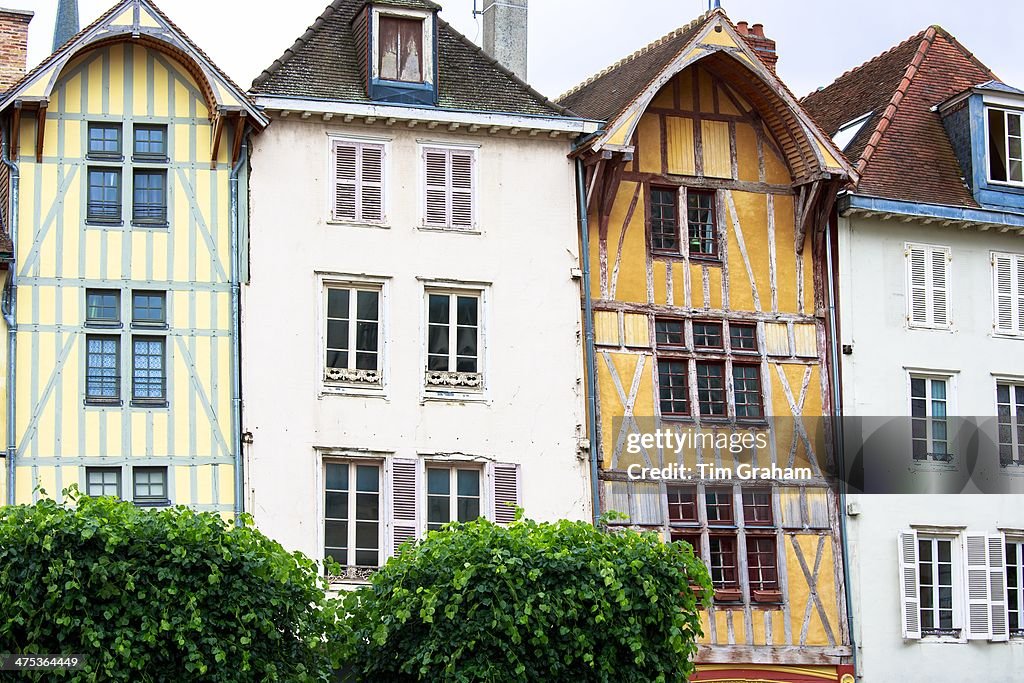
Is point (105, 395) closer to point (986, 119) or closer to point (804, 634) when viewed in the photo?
point (804, 634)

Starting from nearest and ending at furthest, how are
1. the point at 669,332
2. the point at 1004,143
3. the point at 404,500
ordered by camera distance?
the point at 404,500 → the point at 669,332 → the point at 1004,143

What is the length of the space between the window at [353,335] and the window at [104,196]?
3230 mm

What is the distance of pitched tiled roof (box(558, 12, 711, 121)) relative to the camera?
1247 inches

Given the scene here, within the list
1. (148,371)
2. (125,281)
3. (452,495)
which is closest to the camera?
(148,371)

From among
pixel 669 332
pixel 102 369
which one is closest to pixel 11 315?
pixel 102 369

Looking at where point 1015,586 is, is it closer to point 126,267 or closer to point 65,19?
point 126,267

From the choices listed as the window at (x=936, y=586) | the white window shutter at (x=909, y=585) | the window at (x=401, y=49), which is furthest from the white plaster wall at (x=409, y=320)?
the window at (x=936, y=586)

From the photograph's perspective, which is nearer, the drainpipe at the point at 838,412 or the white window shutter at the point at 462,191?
the white window shutter at the point at 462,191

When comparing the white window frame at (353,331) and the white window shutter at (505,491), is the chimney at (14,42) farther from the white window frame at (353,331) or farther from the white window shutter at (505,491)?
the white window shutter at (505,491)

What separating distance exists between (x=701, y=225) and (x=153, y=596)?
37.8 feet

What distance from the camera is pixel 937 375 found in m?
32.6

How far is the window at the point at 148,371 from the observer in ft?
93.5

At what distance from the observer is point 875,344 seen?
32156 millimetres

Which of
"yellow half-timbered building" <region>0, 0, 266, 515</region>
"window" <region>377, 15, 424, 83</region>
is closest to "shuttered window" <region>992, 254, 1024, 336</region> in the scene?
"window" <region>377, 15, 424, 83</region>
